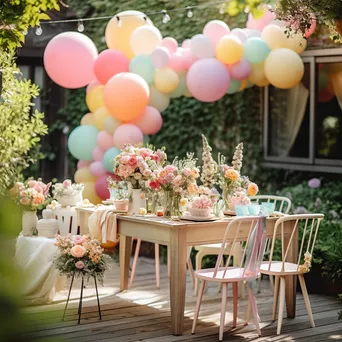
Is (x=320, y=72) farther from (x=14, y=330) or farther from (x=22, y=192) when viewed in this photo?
(x=14, y=330)

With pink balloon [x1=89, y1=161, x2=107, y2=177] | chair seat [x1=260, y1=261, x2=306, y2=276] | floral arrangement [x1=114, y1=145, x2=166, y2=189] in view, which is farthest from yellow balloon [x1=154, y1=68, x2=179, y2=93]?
chair seat [x1=260, y1=261, x2=306, y2=276]

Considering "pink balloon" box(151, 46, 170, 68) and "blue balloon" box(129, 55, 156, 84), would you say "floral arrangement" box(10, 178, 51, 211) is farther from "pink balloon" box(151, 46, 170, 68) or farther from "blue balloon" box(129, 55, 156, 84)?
"pink balloon" box(151, 46, 170, 68)

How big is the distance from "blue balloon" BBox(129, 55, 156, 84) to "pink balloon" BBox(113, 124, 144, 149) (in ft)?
1.63

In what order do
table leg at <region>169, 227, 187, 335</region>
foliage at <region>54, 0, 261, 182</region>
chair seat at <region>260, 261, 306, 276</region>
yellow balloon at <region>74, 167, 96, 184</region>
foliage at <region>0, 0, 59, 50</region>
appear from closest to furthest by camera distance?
foliage at <region>0, 0, 59, 50</region>
table leg at <region>169, 227, 187, 335</region>
chair seat at <region>260, 261, 306, 276</region>
yellow balloon at <region>74, 167, 96, 184</region>
foliage at <region>54, 0, 261, 182</region>

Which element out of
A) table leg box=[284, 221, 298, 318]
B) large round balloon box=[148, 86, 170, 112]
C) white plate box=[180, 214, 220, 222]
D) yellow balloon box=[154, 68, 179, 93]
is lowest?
table leg box=[284, 221, 298, 318]

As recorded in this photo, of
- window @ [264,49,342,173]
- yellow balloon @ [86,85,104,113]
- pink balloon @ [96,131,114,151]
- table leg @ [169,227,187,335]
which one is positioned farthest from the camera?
window @ [264,49,342,173]

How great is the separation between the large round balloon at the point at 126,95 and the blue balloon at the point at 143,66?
0.14 meters

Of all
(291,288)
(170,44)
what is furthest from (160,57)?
(291,288)

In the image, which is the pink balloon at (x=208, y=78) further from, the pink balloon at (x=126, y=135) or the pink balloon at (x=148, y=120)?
the pink balloon at (x=126, y=135)

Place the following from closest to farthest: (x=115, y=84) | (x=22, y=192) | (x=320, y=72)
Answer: (x=22, y=192) < (x=115, y=84) < (x=320, y=72)

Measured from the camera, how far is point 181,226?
443 cm

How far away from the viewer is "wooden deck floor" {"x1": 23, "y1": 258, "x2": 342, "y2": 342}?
4410 millimetres

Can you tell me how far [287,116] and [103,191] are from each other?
241cm

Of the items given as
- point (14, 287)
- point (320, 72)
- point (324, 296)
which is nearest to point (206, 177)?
point (324, 296)
